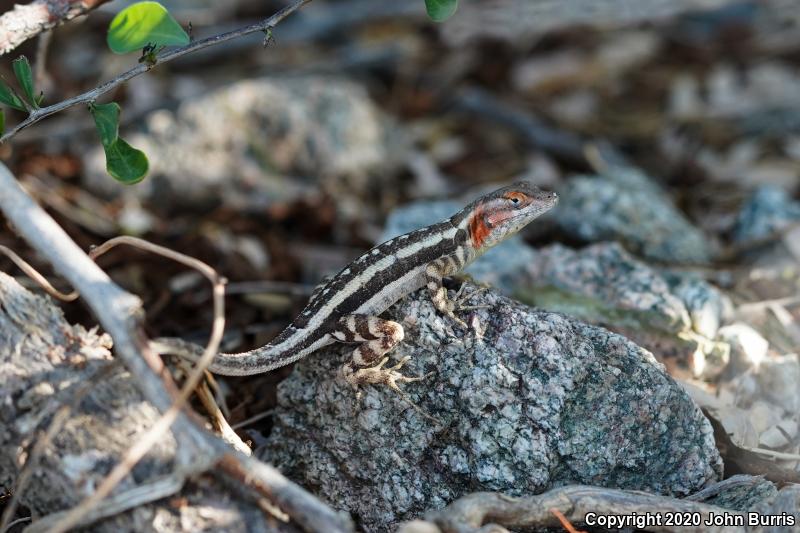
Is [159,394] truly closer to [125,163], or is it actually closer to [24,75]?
[125,163]

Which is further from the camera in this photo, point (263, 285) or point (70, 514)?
point (263, 285)

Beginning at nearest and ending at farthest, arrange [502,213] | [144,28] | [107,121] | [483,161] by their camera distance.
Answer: [144,28]
[107,121]
[502,213]
[483,161]

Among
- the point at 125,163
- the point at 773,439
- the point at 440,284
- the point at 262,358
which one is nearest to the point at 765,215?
the point at 773,439

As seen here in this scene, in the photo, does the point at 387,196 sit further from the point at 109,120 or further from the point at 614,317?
the point at 109,120

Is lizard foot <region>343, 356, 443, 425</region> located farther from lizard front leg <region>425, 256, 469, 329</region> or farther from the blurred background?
the blurred background

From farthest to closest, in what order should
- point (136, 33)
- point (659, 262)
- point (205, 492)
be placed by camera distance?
point (659, 262), point (136, 33), point (205, 492)

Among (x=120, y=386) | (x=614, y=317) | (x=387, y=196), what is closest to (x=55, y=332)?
(x=120, y=386)
